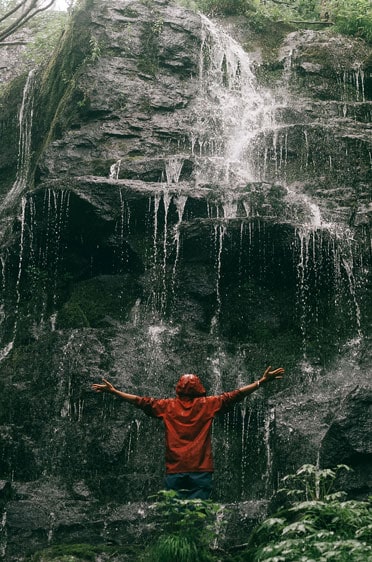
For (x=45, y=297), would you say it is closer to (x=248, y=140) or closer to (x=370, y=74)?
(x=248, y=140)

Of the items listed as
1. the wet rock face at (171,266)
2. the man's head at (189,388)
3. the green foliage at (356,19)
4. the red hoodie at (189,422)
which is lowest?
the red hoodie at (189,422)

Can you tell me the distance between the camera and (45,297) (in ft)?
42.3

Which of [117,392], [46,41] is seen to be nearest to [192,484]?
[117,392]

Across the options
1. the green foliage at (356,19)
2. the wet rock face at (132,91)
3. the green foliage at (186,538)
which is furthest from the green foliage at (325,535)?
the green foliage at (356,19)

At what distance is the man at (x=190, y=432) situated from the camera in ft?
23.2

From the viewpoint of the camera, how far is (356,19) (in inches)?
695

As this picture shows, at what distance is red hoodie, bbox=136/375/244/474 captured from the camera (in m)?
7.09

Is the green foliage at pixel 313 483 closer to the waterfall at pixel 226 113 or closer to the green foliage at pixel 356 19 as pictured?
the waterfall at pixel 226 113

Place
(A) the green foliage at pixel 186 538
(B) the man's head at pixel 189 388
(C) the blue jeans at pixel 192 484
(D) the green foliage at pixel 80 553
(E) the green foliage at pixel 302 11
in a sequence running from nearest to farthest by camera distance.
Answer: (A) the green foliage at pixel 186 538 < (C) the blue jeans at pixel 192 484 < (B) the man's head at pixel 189 388 < (D) the green foliage at pixel 80 553 < (E) the green foliage at pixel 302 11

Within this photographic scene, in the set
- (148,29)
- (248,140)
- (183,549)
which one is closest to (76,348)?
(183,549)

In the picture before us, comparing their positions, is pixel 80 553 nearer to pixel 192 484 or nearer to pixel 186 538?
pixel 192 484

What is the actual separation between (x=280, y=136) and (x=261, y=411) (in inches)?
253

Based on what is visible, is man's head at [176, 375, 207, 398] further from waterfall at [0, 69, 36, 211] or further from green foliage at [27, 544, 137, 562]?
waterfall at [0, 69, 36, 211]

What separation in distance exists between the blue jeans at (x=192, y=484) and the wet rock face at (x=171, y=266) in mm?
2228
